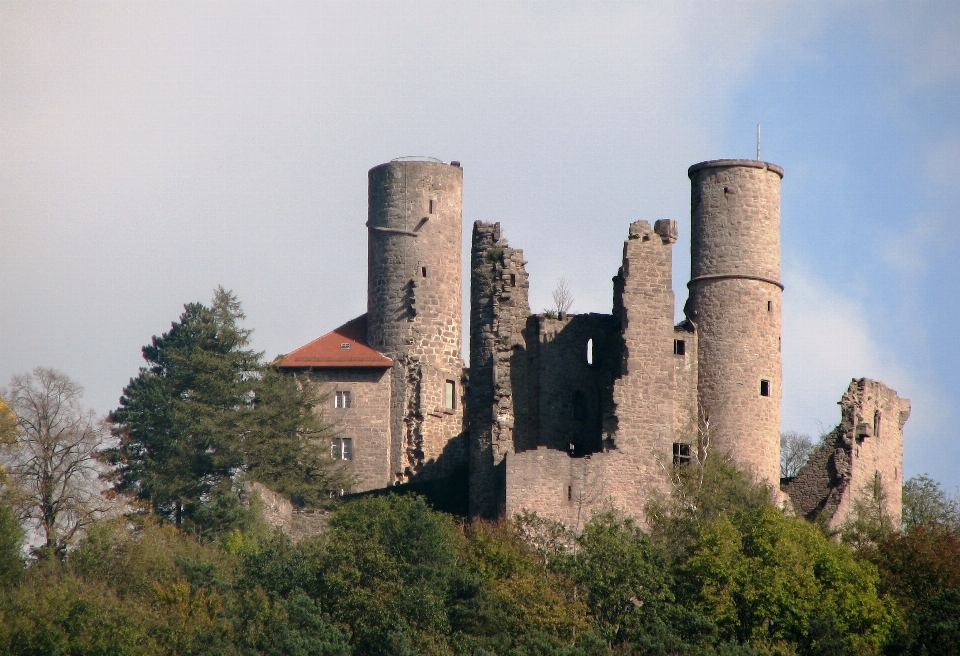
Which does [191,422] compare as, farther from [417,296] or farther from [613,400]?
[613,400]

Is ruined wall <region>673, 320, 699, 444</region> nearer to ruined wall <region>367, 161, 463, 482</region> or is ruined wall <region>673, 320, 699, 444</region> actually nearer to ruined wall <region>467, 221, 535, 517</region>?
ruined wall <region>467, 221, 535, 517</region>

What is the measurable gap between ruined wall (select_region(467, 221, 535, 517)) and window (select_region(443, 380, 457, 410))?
7161mm

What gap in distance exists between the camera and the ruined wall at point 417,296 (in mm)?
69750

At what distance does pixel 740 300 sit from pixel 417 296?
10879mm

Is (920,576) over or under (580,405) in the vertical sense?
under

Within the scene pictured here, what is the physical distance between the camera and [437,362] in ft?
231

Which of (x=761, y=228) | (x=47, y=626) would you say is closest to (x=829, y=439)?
(x=761, y=228)

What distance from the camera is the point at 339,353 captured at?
70.2 m

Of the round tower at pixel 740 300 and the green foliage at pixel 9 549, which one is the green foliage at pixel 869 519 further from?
the green foliage at pixel 9 549

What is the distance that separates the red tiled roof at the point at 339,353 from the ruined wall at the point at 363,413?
24 centimetres

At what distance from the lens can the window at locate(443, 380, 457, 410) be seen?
70438 millimetres

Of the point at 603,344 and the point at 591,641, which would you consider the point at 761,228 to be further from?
the point at 591,641

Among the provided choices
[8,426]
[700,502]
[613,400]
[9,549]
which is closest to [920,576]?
[700,502]

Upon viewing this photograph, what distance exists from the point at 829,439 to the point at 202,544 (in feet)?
52.2
